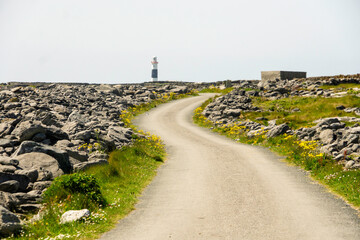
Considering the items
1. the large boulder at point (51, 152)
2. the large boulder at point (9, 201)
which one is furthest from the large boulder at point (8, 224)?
the large boulder at point (51, 152)

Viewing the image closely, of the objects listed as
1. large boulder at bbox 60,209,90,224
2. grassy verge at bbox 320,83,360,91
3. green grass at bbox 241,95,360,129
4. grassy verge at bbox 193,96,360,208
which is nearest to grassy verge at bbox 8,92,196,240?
large boulder at bbox 60,209,90,224

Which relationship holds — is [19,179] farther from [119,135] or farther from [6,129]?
[119,135]

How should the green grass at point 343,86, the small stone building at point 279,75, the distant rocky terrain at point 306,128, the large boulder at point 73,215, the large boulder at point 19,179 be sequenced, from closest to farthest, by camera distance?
the large boulder at point 73,215 → the large boulder at point 19,179 → the distant rocky terrain at point 306,128 → the green grass at point 343,86 → the small stone building at point 279,75

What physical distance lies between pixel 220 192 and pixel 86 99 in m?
37.3

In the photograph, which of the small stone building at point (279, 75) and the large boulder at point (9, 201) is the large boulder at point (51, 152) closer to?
the large boulder at point (9, 201)

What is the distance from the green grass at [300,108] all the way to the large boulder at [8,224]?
2520cm

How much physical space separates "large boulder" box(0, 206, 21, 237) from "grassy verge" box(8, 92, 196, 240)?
0.21m

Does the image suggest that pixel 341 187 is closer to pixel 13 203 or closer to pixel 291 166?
pixel 291 166

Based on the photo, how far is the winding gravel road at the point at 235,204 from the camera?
10.6 metres

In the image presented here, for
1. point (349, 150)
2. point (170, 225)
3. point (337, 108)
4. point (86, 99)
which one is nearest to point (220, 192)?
point (170, 225)

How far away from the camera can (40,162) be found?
56.6 feet

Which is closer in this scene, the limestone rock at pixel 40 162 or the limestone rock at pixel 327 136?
the limestone rock at pixel 40 162

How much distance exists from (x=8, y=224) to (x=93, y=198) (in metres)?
3.40

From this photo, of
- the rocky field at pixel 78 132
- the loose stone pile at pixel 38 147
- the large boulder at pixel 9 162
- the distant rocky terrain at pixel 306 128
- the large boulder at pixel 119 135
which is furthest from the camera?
the large boulder at pixel 119 135
